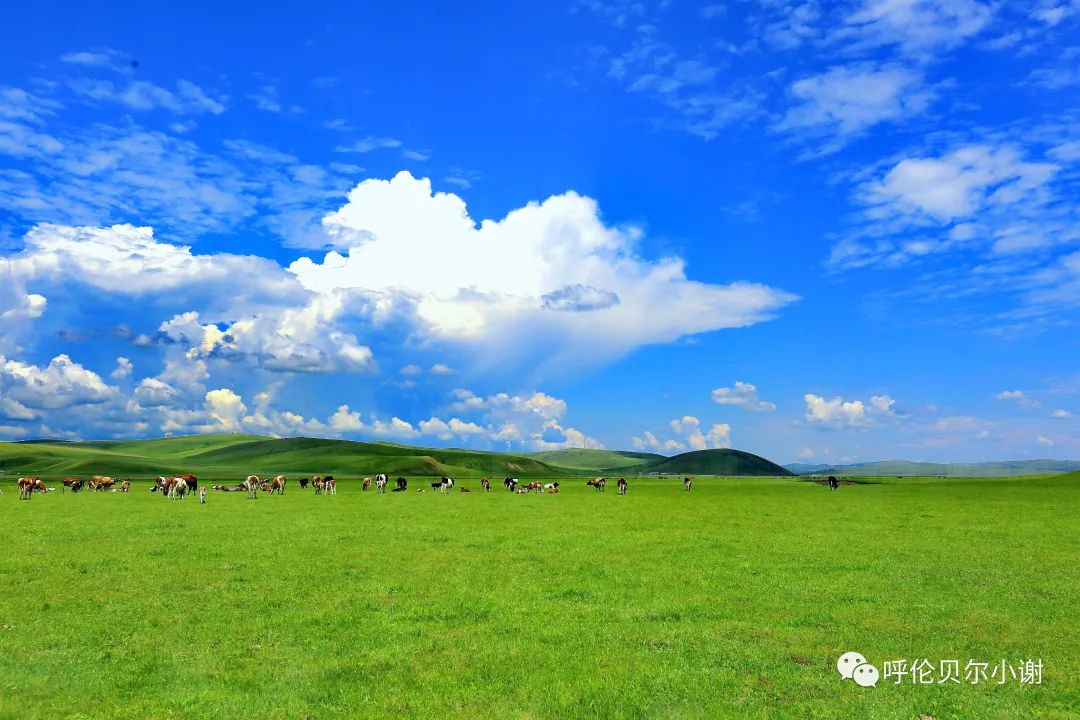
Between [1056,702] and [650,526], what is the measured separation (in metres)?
27.5

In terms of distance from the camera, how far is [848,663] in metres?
13.2

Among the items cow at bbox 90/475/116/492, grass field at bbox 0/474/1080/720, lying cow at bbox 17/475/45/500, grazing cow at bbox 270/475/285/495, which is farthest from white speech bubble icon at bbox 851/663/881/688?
cow at bbox 90/475/116/492

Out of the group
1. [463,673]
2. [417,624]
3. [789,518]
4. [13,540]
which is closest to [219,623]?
[417,624]

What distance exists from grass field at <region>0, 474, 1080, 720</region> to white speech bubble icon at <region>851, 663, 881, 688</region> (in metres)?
0.24

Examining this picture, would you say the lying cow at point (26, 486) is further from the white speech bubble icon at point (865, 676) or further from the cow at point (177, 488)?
the white speech bubble icon at point (865, 676)

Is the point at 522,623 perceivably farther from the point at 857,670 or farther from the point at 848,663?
the point at 857,670

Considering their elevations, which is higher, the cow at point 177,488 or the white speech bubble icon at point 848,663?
the cow at point 177,488

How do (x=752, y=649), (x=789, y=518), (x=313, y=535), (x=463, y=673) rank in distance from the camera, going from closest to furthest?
(x=463, y=673), (x=752, y=649), (x=313, y=535), (x=789, y=518)

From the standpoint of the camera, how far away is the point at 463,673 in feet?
42.1

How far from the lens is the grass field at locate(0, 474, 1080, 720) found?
1173cm

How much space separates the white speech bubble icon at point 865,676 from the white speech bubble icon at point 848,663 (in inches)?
2.9

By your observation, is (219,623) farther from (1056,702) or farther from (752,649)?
(1056,702)

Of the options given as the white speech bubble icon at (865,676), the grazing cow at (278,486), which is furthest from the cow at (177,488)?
the white speech bubble icon at (865,676)

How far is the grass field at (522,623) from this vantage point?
38.5 ft
